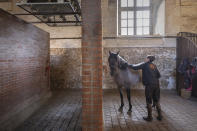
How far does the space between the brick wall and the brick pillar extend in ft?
7.12

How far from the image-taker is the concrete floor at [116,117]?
3529mm

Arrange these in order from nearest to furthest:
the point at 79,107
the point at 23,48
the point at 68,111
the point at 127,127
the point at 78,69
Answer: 1. the point at 127,127
2. the point at 23,48
3. the point at 68,111
4. the point at 79,107
5. the point at 78,69

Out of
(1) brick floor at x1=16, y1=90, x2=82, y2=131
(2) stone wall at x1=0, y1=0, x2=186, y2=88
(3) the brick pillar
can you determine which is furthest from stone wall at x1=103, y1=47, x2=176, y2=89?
(3) the brick pillar

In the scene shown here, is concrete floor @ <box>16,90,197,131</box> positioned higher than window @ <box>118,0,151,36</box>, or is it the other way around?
window @ <box>118,0,151,36</box>

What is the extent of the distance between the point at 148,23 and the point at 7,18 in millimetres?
6749

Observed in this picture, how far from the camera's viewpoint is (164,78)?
7.44m

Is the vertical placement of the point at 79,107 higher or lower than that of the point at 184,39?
lower

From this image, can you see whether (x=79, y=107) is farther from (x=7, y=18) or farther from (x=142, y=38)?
(x=142, y=38)

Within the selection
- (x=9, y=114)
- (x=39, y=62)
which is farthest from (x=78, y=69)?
(x=9, y=114)

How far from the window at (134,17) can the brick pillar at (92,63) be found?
5817 mm

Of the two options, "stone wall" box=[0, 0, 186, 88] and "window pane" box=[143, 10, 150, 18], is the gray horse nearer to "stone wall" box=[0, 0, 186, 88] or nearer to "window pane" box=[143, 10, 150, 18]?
"stone wall" box=[0, 0, 186, 88]

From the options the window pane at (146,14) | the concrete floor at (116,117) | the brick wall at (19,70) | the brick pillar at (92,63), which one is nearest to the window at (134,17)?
the window pane at (146,14)

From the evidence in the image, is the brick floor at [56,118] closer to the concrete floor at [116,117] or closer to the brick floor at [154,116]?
the concrete floor at [116,117]

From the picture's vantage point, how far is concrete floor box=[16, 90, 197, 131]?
11.6ft
